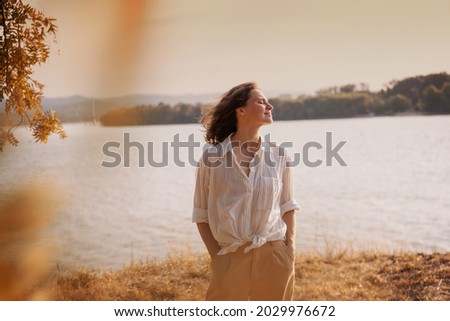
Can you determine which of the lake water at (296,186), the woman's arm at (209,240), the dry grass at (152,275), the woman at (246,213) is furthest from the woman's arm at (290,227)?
the lake water at (296,186)

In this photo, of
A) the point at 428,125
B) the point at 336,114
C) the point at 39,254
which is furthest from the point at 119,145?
the point at 428,125

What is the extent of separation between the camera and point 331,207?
4.88 m

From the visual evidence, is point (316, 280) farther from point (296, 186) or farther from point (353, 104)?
point (353, 104)

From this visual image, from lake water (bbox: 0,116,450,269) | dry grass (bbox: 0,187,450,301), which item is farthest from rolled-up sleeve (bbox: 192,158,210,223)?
lake water (bbox: 0,116,450,269)

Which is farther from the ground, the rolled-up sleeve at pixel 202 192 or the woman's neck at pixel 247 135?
the woman's neck at pixel 247 135

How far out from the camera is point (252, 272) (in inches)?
95.3

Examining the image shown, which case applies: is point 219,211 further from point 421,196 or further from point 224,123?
point 421,196

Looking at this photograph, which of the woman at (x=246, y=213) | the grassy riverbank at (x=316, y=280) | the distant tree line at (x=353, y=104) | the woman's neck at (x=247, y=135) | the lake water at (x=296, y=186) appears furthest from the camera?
the distant tree line at (x=353, y=104)

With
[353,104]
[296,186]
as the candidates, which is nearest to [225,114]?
[353,104]

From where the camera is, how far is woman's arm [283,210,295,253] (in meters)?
2.50

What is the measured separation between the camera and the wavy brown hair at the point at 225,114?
8.32ft

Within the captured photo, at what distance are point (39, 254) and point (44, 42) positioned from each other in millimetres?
1548

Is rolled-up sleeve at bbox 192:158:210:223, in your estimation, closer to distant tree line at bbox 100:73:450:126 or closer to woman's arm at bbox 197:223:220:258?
woman's arm at bbox 197:223:220:258

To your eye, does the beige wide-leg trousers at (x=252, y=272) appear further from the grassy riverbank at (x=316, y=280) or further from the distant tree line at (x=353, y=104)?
the distant tree line at (x=353, y=104)
